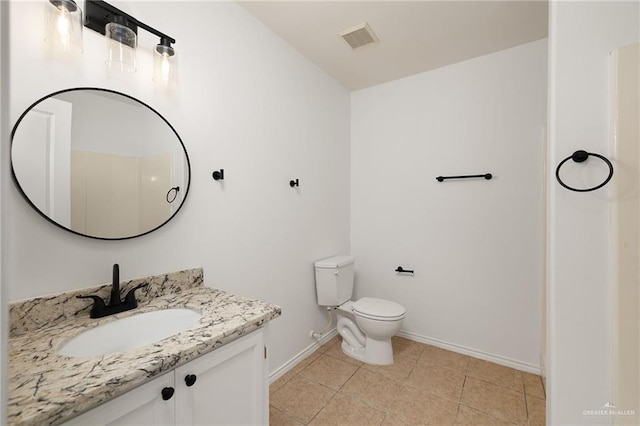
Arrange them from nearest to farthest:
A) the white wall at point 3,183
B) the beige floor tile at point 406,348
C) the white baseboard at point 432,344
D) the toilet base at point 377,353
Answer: the white wall at point 3,183 < the white baseboard at point 432,344 < the toilet base at point 377,353 < the beige floor tile at point 406,348

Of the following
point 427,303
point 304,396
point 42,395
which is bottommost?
point 304,396

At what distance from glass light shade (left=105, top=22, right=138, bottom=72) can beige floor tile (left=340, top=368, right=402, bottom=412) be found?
221 cm

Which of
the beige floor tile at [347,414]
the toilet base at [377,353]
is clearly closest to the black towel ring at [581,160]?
the beige floor tile at [347,414]

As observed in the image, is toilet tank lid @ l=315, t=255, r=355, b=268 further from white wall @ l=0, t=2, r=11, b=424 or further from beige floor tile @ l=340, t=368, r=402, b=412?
white wall @ l=0, t=2, r=11, b=424

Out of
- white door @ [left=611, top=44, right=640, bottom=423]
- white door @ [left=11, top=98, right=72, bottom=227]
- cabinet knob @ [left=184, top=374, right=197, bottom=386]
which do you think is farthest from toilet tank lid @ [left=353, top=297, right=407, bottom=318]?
white door @ [left=11, top=98, right=72, bottom=227]

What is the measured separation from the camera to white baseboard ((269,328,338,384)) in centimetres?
198

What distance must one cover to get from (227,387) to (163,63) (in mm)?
1461

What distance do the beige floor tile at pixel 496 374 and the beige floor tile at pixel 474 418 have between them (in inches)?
15.7

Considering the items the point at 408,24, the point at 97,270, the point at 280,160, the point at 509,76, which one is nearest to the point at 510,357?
the point at 509,76

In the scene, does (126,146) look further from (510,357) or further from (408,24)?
(510,357)

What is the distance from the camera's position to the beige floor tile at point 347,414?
62.8 inches

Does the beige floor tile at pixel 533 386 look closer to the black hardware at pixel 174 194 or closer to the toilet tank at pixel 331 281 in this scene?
the toilet tank at pixel 331 281

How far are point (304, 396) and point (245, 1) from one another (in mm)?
2555

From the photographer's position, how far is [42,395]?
0.62 meters
